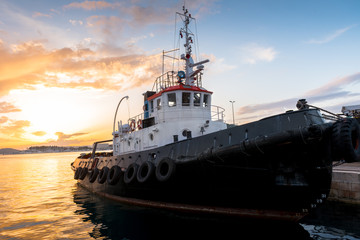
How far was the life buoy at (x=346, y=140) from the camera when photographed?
18.3ft

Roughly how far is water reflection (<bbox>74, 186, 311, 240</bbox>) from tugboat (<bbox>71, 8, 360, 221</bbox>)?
39cm

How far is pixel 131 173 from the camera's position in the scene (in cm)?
1019

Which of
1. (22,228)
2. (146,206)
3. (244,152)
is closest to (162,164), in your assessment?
(146,206)

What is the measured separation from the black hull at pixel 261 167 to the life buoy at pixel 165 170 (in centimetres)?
8

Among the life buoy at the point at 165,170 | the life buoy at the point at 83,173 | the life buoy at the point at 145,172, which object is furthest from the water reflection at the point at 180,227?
the life buoy at the point at 83,173

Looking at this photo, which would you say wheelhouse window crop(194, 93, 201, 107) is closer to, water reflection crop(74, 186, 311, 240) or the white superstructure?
the white superstructure

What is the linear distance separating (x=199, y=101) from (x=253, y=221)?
6.26 meters

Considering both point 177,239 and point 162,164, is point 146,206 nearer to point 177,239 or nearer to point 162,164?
point 162,164

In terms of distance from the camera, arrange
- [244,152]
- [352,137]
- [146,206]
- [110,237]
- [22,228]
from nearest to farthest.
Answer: [352,137] < [244,152] < [110,237] < [22,228] < [146,206]

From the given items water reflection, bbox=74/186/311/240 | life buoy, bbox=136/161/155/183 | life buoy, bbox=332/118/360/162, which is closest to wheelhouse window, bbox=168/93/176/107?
life buoy, bbox=136/161/155/183

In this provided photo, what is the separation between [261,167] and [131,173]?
5.89 meters

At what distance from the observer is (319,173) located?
6.34 metres

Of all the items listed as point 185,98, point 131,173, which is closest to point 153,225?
point 131,173

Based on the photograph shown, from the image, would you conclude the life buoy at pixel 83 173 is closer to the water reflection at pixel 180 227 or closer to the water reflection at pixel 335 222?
the water reflection at pixel 180 227
